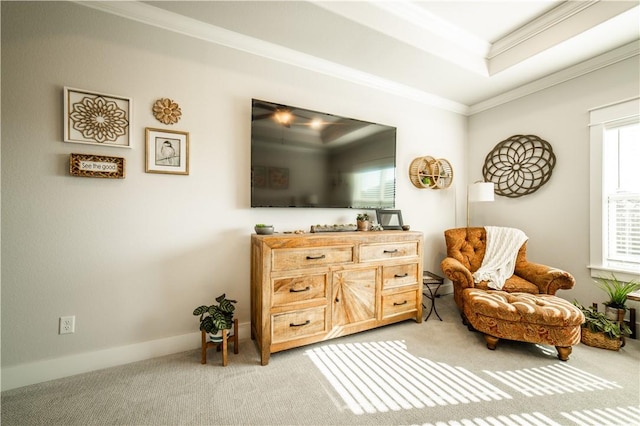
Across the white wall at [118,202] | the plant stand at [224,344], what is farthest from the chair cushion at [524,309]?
the plant stand at [224,344]

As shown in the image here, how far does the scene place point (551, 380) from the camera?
1653 millimetres

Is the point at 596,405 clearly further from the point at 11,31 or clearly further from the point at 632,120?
the point at 11,31

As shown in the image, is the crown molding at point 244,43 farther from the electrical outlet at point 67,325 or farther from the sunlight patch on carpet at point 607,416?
the sunlight patch on carpet at point 607,416

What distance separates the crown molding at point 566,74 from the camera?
7.41 ft

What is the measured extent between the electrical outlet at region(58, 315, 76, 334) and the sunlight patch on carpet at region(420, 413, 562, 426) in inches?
91.5

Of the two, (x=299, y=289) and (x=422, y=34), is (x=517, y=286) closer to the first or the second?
(x=299, y=289)

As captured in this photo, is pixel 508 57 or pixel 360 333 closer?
pixel 360 333

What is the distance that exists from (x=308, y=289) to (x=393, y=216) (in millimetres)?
1361

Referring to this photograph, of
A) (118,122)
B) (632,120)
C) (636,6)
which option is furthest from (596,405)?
(118,122)

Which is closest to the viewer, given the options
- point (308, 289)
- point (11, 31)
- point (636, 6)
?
point (11, 31)

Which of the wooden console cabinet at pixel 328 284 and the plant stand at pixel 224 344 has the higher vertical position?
the wooden console cabinet at pixel 328 284

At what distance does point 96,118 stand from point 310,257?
184 cm

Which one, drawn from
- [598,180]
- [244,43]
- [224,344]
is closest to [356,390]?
[224,344]

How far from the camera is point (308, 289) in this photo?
194 cm
